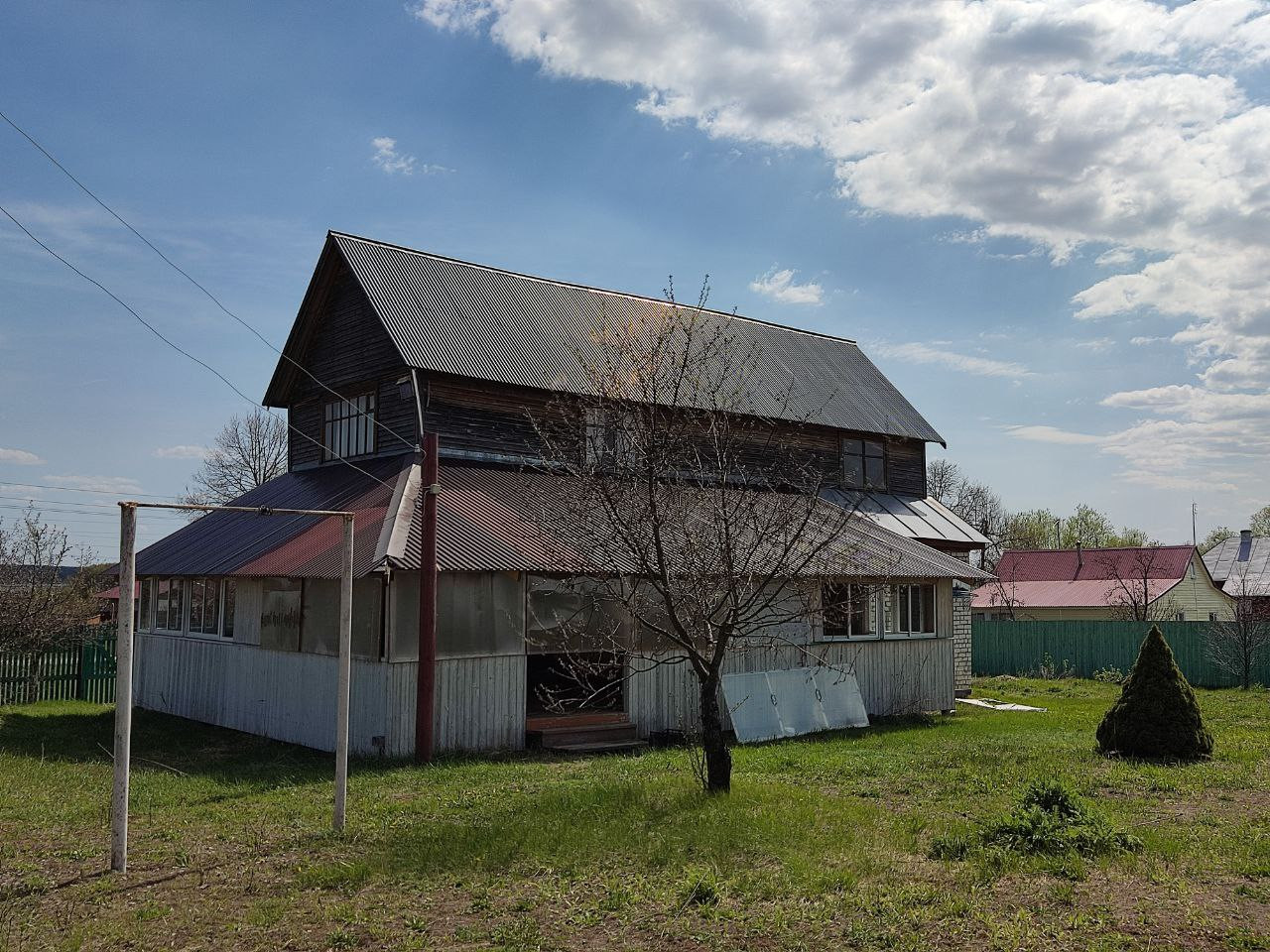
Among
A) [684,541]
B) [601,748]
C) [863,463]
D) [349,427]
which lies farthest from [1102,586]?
[684,541]

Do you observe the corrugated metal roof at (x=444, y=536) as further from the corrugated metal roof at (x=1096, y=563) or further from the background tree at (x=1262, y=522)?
the background tree at (x=1262, y=522)

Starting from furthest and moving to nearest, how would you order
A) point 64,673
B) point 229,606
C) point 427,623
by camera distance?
point 64,673
point 229,606
point 427,623

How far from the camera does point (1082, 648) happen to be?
33.0m

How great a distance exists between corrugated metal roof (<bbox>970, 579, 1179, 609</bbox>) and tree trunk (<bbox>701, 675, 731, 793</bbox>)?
3536 cm

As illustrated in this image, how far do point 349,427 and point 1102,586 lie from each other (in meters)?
36.5

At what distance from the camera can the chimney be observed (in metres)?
59.0

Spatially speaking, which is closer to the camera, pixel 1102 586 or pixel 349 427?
pixel 349 427

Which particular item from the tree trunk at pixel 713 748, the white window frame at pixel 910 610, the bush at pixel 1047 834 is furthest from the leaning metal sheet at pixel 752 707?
the bush at pixel 1047 834

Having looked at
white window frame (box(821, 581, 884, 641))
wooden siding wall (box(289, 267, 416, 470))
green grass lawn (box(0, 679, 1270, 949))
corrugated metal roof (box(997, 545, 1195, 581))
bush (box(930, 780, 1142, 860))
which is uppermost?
wooden siding wall (box(289, 267, 416, 470))

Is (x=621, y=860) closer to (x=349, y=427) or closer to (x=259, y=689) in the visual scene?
(x=259, y=689)

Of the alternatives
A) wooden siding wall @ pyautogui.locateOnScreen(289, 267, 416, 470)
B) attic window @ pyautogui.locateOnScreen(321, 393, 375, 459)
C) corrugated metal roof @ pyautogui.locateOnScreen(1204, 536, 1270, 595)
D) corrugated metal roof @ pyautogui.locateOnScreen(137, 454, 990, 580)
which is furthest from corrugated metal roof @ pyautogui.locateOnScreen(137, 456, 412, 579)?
corrugated metal roof @ pyautogui.locateOnScreen(1204, 536, 1270, 595)

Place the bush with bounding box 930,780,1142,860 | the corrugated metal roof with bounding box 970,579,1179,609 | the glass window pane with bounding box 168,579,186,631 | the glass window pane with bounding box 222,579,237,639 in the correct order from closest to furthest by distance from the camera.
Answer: the bush with bounding box 930,780,1142,860 → the glass window pane with bounding box 222,579,237,639 → the glass window pane with bounding box 168,579,186,631 → the corrugated metal roof with bounding box 970,579,1179,609

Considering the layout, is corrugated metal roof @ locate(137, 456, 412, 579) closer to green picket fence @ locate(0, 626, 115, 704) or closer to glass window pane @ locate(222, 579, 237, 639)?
glass window pane @ locate(222, 579, 237, 639)

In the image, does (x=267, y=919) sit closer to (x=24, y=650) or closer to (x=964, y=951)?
(x=964, y=951)
